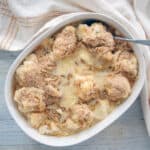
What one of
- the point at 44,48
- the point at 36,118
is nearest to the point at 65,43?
the point at 44,48

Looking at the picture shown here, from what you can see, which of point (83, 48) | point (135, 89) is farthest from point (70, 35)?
point (135, 89)

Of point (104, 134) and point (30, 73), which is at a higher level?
point (30, 73)

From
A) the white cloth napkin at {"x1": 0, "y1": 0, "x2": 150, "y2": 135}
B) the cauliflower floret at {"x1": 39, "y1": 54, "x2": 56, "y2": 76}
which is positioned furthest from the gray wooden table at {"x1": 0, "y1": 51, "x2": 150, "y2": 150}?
the cauliflower floret at {"x1": 39, "y1": 54, "x2": 56, "y2": 76}

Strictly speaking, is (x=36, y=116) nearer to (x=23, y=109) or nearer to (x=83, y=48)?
(x=23, y=109)

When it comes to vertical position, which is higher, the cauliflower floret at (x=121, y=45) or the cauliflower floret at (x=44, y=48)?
the cauliflower floret at (x=121, y=45)

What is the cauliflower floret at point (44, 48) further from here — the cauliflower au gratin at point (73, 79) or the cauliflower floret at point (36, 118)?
the cauliflower floret at point (36, 118)

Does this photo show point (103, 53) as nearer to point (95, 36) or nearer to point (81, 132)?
point (95, 36)

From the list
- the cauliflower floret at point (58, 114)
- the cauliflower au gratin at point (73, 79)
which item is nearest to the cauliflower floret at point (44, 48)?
the cauliflower au gratin at point (73, 79)
